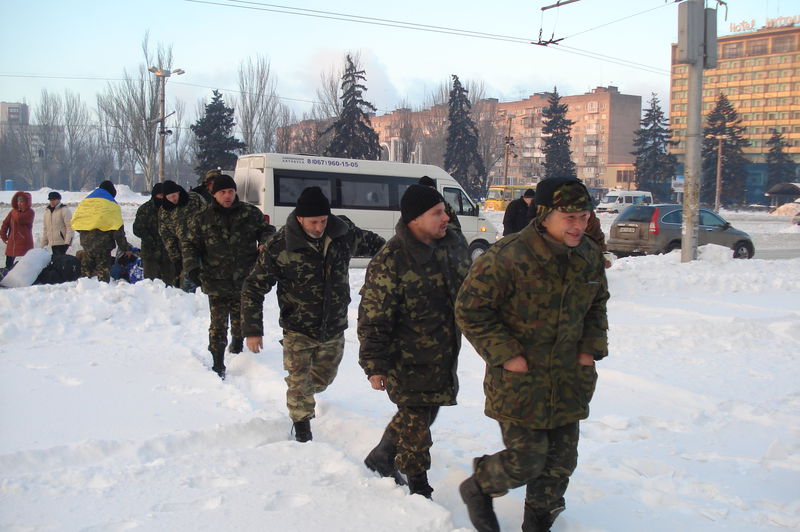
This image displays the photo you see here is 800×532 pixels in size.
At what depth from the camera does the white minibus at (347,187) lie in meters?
15.0

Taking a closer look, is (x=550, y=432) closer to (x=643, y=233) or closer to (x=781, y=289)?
(x=781, y=289)

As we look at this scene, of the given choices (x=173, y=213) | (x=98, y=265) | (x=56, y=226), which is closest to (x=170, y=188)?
(x=173, y=213)

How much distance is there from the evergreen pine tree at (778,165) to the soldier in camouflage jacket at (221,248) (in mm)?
74717

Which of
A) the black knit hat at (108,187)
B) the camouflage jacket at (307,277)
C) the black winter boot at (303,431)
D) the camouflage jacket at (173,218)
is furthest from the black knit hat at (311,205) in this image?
the black knit hat at (108,187)

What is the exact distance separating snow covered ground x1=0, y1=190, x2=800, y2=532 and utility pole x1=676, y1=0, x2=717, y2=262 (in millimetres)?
4043

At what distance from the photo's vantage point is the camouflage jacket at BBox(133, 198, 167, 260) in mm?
9977

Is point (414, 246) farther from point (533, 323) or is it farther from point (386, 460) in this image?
point (386, 460)

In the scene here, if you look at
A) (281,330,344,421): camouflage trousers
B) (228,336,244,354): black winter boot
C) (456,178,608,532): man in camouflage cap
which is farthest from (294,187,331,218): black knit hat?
(228,336,244,354): black winter boot

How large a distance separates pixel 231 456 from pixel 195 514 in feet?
2.70

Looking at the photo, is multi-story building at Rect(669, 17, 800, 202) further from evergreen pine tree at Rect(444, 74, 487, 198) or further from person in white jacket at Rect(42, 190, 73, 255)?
person in white jacket at Rect(42, 190, 73, 255)

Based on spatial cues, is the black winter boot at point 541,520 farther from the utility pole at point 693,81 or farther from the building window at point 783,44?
the building window at point 783,44

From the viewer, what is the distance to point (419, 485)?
12.0 ft

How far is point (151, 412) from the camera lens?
509cm

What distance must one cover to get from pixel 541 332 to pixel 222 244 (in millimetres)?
3846
